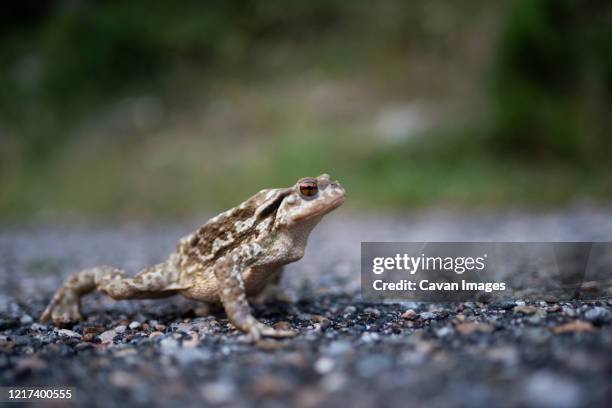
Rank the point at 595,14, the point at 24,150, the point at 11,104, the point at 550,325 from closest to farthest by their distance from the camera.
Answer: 1. the point at 550,325
2. the point at 595,14
3. the point at 24,150
4. the point at 11,104

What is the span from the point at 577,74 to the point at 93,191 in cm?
1848

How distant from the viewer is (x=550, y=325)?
3887 mm

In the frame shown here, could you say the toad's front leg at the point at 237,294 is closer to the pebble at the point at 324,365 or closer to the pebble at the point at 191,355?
the pebble at the point at 191,355

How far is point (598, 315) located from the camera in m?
4.00

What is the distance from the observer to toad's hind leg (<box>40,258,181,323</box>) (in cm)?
523

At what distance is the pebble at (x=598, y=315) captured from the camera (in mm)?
3893

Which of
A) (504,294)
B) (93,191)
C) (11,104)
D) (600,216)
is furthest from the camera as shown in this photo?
(11,104)

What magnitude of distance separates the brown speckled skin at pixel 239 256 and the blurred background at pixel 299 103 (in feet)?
37.8

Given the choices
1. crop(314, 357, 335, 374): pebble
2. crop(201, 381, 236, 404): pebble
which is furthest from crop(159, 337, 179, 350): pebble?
crop(314, 357, 335, 374): pebble

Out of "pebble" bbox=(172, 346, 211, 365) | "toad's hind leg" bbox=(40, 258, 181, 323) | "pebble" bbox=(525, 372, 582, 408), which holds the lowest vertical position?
"pebble" bbox=(525, 372, 582, 408)

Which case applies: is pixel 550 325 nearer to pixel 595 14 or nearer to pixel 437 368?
pixel 437 368

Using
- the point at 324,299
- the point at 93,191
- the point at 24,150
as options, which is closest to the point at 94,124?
the point at 24,150

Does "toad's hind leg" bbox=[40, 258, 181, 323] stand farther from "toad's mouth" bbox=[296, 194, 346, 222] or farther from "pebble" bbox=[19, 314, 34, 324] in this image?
"toad's mouth" bbox=[296, 194, 346, 222]

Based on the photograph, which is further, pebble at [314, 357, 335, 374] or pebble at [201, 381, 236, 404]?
pebble at [314, 357, 335, 374]
